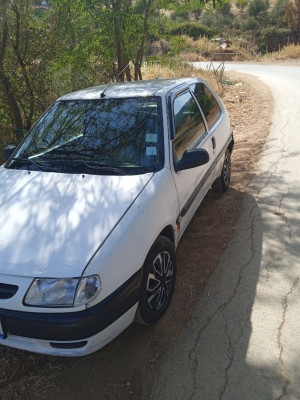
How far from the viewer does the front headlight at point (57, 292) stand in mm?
2191

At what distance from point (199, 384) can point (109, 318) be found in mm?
734

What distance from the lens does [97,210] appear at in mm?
2641

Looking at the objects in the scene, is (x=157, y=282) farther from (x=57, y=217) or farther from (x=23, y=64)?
(x=23, y=64)

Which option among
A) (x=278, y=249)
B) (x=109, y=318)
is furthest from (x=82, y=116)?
(x=278, y=249)

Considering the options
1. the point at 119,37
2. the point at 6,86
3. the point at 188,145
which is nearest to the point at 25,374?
the point at 188,145

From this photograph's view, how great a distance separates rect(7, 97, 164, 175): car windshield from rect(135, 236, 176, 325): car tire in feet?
2.19

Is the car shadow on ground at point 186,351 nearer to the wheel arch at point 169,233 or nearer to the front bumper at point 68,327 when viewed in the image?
the front bumper at point 68,327

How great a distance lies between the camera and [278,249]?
3.78m

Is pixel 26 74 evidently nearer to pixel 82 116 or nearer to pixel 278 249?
pixel 82 116

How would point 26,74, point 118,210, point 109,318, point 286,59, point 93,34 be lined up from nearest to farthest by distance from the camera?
point 109,318, point 118,210, point 26,74, point 93,34, point 286,59

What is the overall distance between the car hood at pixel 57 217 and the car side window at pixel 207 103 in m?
1.81

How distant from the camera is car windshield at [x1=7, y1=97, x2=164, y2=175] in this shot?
10.4ft

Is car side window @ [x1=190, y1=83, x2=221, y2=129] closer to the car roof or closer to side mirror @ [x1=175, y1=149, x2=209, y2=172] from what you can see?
the car roof

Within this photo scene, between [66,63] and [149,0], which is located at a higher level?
[149,0]
